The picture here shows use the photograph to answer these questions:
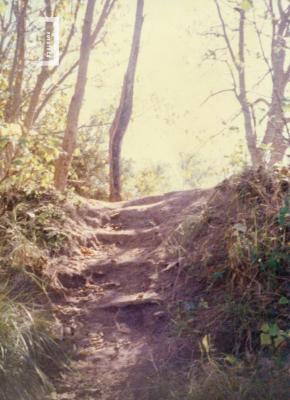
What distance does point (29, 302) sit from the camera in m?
5.15

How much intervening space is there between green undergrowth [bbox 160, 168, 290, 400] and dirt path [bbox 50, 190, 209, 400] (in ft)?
0.89

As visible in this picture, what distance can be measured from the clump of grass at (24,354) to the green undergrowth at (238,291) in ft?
2.90

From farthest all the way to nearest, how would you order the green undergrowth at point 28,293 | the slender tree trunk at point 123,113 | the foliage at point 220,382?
the slender tree trunk at point 123,113 → the green undergrowth at point 28,293 → the foliage at point 220,382

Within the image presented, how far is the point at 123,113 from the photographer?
37.0 feet

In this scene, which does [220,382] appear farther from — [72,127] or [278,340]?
[72,127]

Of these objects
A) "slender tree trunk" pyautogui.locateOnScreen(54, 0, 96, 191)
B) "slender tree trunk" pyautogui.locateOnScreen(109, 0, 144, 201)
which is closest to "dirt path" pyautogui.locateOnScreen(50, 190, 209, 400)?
"slender tree trunk" pyautogui.locateOnScreen(54, 0, 96, 191)

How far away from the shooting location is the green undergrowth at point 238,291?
3.86 metres

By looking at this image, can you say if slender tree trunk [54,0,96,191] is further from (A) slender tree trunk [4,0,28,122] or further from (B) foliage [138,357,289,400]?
(B) foliage [138,357,289,400]

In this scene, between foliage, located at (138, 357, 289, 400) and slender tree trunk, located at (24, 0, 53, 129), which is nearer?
foliage, located at (138, 357, 289, 400)

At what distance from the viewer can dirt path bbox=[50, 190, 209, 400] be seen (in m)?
4.34

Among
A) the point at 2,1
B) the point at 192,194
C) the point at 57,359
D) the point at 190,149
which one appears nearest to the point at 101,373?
the point at 57,359

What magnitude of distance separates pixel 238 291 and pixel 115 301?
48.9 inches

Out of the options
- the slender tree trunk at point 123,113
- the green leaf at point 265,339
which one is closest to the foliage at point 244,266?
the green leaf at point 265,339

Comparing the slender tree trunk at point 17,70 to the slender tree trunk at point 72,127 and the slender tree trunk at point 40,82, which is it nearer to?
the slender tree trunk at point 40,82
